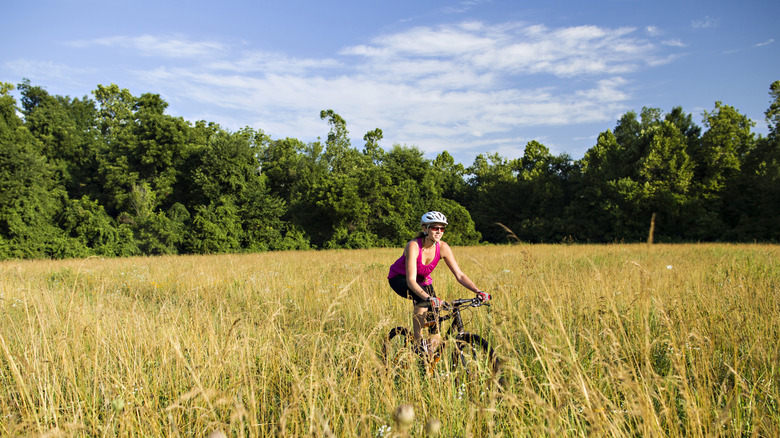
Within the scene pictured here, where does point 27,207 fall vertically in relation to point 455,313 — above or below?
above

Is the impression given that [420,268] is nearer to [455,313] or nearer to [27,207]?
[455,313]

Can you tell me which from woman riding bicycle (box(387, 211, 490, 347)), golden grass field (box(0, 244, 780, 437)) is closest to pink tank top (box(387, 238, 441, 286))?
woman riding bicycle (box(387, 211, 490, 347))

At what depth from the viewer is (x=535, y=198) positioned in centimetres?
3966

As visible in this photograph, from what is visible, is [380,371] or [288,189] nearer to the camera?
[380,371]

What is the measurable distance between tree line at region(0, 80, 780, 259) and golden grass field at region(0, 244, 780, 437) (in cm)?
2217

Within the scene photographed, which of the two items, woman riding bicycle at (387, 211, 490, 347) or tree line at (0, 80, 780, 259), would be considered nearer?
woman riding bicycle at (387, 211, 490, 347)

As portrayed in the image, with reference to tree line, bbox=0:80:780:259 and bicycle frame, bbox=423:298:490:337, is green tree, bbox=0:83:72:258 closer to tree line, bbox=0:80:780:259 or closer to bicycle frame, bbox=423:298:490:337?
tree line, bbox=0:80:780:259

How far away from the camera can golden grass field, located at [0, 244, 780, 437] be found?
7.05ft

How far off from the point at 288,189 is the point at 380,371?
35.5 metres

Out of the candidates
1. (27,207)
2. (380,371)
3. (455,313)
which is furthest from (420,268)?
(27,207)

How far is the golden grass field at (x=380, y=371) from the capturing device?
2.15 m

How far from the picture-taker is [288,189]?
36438mm

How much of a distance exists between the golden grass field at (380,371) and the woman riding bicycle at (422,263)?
1.50 feet

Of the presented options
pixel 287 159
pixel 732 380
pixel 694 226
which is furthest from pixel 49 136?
pixel 694 226
